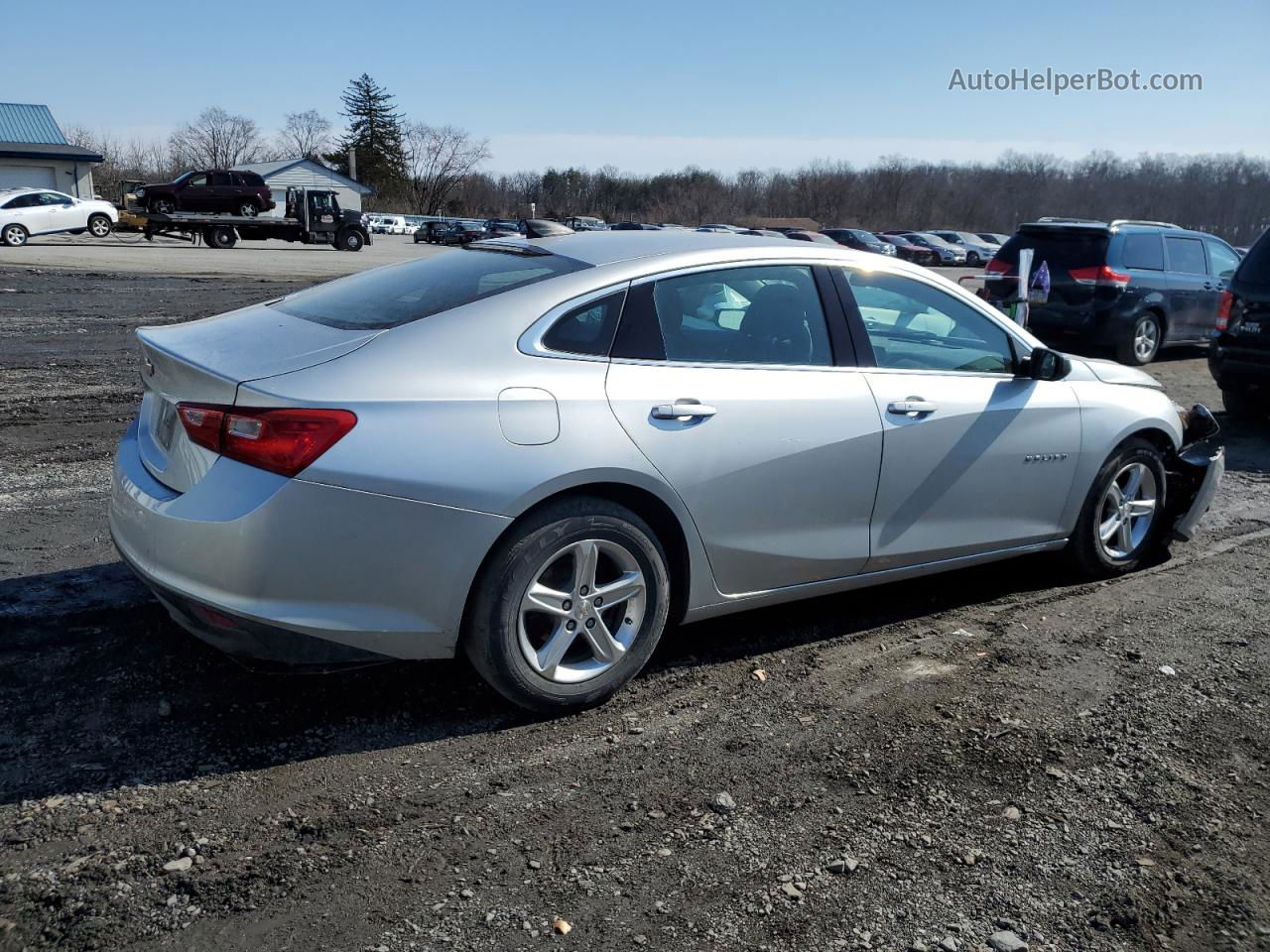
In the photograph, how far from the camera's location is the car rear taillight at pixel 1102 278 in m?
13.3

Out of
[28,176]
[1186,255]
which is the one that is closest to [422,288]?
[1186,255]

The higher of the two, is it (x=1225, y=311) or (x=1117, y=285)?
(x=1117, y=285)

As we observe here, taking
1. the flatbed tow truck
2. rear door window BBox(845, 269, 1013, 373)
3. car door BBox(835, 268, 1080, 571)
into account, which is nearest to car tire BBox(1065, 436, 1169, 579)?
car door BBox(835, 268, 1080, 571)

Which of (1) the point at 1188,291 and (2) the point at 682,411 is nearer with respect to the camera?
(2) the point at 682,411

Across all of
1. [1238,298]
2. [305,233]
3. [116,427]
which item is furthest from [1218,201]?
[116,427]

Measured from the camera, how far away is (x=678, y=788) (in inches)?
128

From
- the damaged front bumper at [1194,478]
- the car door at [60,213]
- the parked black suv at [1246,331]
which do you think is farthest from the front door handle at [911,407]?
the car door at [60,213]

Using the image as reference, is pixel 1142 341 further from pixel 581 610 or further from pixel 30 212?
pixel 30 212

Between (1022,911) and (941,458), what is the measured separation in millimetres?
2106

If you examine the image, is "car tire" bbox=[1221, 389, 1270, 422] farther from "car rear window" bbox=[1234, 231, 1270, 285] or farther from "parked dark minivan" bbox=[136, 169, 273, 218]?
"parked dark minivan" bbox=[136, 169, 273, 218]

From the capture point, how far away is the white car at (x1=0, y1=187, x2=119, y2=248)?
31.6 m

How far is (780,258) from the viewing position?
168 inches

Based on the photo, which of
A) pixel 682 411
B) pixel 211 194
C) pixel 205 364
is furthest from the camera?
pixel 211 194

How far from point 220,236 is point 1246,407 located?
35510 millimetres
